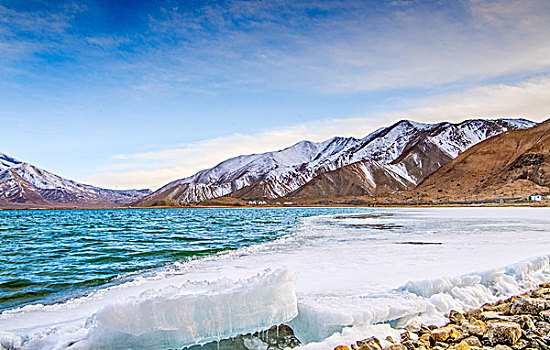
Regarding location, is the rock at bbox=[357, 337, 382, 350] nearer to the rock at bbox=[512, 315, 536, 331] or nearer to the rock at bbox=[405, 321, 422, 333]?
the rock at bbox=[405, 321, 422, 333]

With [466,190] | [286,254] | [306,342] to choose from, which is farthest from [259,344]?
[466,190]

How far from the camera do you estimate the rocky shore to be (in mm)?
5207

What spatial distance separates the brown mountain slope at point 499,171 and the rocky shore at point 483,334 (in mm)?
104425

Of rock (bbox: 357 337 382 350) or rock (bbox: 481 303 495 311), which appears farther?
rock (bbox: 481 303 495 311)

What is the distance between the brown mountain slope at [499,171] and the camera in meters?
103

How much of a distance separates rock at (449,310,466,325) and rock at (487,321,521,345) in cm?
70

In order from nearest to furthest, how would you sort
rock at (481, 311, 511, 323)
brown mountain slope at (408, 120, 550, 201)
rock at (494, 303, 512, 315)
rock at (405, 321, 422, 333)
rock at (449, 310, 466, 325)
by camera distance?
rock at (405, 321, 422, 333) < rock at (481, 311, 511, 323) < rock at (449, 310, 466, 325) < rock at (494, 303, 512, 315) < brown mountain slope at (408, 120, 550, 201)

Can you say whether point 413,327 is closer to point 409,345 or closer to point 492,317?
point 409,345

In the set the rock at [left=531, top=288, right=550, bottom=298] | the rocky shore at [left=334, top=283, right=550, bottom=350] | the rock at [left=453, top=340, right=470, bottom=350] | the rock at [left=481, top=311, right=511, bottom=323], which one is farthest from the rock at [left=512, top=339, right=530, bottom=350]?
the rock at [left=531, top=288, right=550, bottom=298]

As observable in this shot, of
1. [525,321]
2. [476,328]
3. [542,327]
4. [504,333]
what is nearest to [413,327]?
[476,328]

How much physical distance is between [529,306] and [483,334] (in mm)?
1515

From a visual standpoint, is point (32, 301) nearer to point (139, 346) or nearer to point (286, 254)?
point (139, 346)

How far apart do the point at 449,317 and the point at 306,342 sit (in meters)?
2.51

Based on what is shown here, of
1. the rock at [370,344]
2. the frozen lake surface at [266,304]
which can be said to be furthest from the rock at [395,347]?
the frozen lake surface at [266,304]
